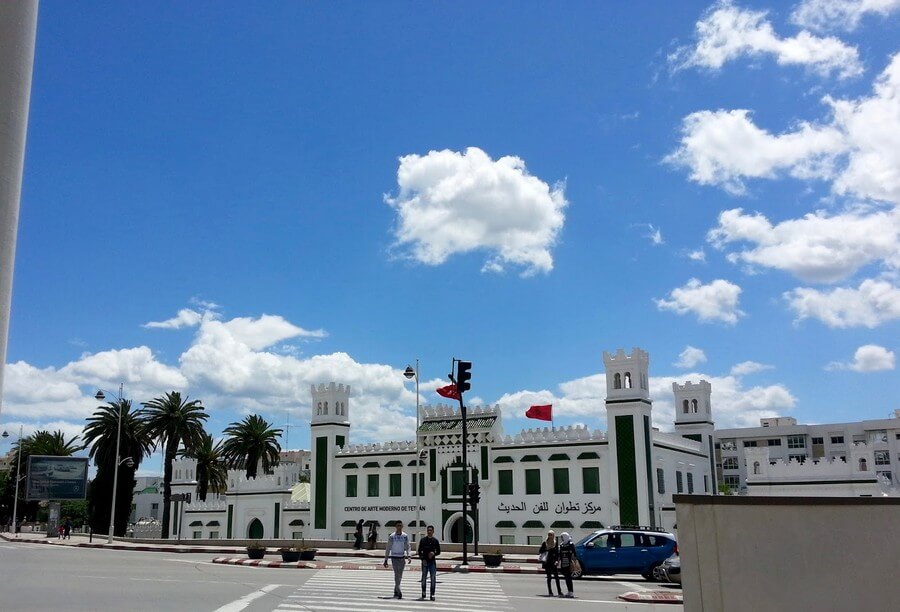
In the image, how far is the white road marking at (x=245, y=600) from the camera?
613 inches

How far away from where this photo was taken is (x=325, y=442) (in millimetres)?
53438

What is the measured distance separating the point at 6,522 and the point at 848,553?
9794 centimetres

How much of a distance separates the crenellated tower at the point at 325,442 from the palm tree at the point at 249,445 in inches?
629

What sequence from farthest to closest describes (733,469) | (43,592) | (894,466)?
(733,469) < (894,466) < (43,592)

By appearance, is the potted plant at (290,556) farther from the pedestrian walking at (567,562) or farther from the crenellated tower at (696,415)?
the crenellated tower at (696,415)

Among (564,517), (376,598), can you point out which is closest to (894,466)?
(564,517)

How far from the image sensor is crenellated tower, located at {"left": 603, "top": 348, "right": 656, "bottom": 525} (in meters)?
42.2

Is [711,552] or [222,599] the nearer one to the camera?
[711,552]

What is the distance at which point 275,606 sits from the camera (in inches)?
643

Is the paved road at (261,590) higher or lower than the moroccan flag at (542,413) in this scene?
lower

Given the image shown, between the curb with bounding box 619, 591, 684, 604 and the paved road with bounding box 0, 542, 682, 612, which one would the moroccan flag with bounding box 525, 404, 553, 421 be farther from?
the curb with bounding box 619, 591, 684, 604

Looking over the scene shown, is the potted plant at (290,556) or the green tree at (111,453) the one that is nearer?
the potted plant at (290,556)

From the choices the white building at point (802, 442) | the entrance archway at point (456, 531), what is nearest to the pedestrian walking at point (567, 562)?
the entrance archway at point (456, 531)

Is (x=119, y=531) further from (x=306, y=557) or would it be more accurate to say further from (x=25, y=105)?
(x=25, y=105)
